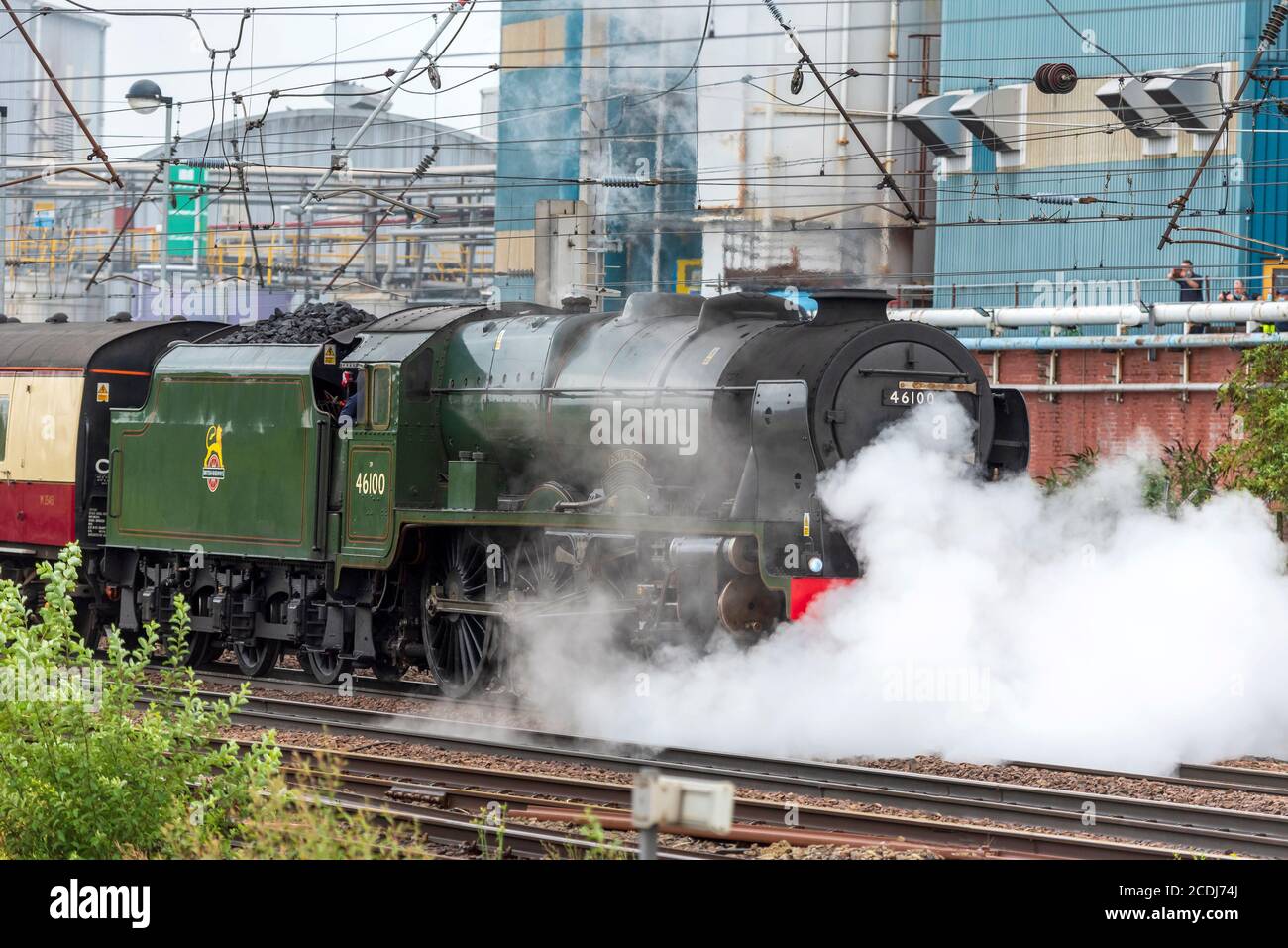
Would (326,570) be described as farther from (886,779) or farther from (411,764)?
(886,779)

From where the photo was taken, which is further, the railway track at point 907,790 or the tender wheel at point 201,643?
the tender wheel at point 201,643

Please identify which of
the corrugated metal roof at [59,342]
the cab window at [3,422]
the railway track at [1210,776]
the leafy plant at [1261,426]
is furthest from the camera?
the cab window at [3,422]

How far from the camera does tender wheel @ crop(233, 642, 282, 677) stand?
58.5ft

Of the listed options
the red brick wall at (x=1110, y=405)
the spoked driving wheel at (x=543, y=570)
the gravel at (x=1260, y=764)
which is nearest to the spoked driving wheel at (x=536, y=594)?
the spoked driving wheel at (x=543, y=570)

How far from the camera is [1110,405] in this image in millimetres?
28031

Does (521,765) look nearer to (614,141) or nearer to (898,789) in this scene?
(898,789)

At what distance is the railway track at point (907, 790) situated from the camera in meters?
9.63

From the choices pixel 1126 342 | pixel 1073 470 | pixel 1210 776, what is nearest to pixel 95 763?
pixel 1210 776

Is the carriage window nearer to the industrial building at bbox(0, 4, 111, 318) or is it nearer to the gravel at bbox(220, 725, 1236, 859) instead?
the gravel at bbox(220, 725, 1236, 859)

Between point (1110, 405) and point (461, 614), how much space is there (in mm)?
15925

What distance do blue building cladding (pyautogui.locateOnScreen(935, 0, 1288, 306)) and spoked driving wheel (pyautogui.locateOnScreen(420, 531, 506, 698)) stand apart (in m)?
16.7

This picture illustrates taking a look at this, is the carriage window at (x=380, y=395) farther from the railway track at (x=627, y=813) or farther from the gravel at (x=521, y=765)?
the railway track at (x=627, y=813)

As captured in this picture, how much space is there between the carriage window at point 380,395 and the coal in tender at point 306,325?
120 centimetres
